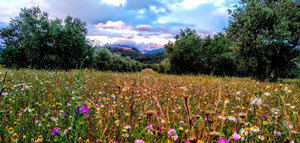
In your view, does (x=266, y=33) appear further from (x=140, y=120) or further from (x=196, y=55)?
(x=196, y=55)

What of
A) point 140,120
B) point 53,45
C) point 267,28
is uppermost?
point 267,28

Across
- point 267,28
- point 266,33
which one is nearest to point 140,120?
point 266,33

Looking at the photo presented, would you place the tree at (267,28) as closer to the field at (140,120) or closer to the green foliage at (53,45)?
the field at (140,120)

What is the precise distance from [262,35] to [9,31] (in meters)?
48.6

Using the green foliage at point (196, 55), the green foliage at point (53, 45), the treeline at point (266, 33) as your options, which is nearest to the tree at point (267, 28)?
the treeline at point (266, 33)

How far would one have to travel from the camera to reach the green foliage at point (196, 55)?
90.8 feet

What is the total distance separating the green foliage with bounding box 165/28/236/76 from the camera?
27.7m

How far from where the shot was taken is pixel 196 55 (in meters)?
28.4

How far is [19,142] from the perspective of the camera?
6.77 ft

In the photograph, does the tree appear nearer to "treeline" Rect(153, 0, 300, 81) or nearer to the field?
"treeline" Rect(153, 0, 300, 81)

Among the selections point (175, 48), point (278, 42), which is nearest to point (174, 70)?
point (175, 48)

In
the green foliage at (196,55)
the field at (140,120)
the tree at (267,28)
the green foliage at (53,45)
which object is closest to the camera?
the field at (140,120)

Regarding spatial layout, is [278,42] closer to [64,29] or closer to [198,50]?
[198,50]

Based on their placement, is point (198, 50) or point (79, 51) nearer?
point (79, 51)
